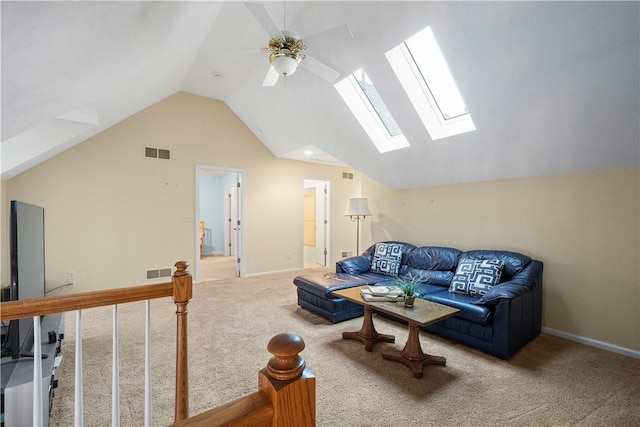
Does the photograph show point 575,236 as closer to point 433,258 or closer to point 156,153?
point 433,258

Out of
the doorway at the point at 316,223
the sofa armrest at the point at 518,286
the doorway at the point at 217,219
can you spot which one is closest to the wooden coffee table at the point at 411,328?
the sofa armrest at the point at 518,286

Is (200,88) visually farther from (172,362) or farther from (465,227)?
(465,227)

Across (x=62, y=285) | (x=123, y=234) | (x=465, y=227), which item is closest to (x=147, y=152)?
(x=123, y=234)

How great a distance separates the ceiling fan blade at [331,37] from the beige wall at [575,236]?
2467mm

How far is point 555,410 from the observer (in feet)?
6.05

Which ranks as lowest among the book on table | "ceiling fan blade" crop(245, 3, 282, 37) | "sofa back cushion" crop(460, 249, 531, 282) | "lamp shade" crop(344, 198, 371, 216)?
the book on table

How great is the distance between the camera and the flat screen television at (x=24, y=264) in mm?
1528

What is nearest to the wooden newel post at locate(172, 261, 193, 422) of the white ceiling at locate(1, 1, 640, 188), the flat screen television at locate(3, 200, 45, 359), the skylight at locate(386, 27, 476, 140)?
the flat screen television at locate(3, 200, 45, 359)

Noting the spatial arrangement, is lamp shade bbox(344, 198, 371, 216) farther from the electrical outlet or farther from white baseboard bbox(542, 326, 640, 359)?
the electrical outlet

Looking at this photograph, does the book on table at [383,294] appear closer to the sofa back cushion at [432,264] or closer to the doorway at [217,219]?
the sofa back cushion at [432,264]

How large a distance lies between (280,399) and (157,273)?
4980 millimetres

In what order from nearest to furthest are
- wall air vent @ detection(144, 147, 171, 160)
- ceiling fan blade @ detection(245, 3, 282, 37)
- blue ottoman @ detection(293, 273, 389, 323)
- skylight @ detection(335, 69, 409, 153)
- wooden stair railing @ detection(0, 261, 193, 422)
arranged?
wooden stair railing @ detection(0, 261, 193, 422)
ceiling fan blade @ detection(245, 3, 282, 37)
blue ottoman @ detection(293, 273, 389, 323)
skylight @ detection(335, 69, 409, 153)
wall air vent @ detection(144, 147, 171, 160)

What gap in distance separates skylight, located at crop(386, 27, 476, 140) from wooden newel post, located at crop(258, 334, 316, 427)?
2.92 m

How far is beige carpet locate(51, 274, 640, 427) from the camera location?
1806 mm
